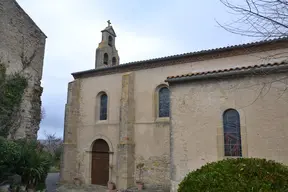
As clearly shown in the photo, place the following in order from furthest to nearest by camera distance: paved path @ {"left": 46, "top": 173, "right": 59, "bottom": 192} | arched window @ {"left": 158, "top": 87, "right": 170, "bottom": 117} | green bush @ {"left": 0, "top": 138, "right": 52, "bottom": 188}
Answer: paved path @ {"left": 46, "top": 173, "right": 59, "bottom": 192} < arched window @ {"left": 158, "top": 87, "right": 170, "bottom": 117} < green bush @ {"left": 0, "top": 138, "right": 52, "bottom": 188}

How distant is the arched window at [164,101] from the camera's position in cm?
1295

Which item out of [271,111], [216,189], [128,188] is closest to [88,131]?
[128,188]

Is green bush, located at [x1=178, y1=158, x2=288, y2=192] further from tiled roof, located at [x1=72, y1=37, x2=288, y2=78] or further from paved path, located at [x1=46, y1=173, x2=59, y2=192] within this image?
paved path, located at [x1=46, y1=173, x2=59, y2=192]

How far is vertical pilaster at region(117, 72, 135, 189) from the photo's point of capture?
1246 cm

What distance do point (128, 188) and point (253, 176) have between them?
9.17 metres

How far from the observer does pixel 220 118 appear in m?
8.38

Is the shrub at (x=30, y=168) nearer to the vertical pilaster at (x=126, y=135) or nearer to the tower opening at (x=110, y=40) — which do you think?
the vertical pilaster at (x=126, y=135)

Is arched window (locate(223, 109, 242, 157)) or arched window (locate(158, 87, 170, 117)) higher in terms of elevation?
arched window (locate(158, 87, 170, 117))

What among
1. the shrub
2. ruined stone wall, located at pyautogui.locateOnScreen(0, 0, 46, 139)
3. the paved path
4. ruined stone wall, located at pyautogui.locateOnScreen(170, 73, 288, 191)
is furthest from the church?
the shrub

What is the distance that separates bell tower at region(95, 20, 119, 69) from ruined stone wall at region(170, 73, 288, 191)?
1078 centimetres

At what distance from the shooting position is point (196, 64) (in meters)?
12.4

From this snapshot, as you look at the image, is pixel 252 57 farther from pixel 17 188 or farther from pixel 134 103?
pixel 17 188

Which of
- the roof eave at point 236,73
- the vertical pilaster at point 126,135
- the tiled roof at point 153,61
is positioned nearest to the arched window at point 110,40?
the tiled roof at point 153,61

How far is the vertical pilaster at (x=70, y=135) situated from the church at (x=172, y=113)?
6cm
